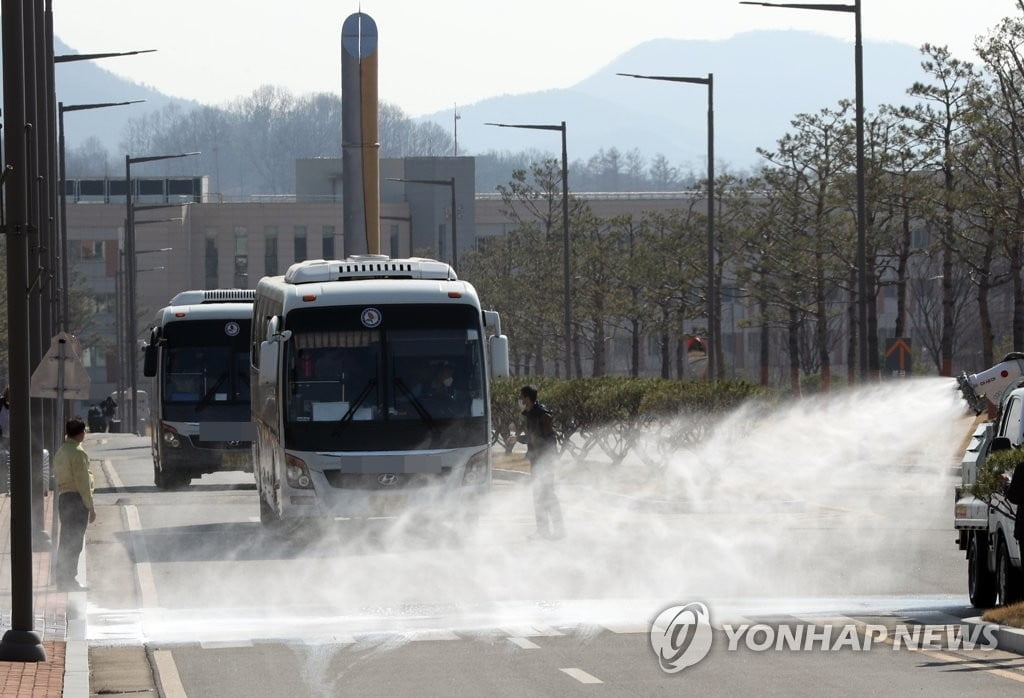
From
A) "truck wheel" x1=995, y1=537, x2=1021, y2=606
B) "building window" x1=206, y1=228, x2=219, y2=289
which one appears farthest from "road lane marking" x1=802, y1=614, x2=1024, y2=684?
"building window" x1=206, y1=228, x2=219, y2=289

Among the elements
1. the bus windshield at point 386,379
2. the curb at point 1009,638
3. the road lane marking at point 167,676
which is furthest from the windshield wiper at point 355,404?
the curb at point 1009,638

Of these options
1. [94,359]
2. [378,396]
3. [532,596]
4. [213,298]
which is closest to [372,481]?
[378,396]

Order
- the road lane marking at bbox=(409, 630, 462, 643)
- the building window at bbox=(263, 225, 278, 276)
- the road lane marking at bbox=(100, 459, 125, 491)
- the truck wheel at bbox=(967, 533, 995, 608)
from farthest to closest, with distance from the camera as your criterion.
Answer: the building window at bbox=(263, 225, 278, 276) < the road lane marking at bbox=(100, 459, 125, 491) < the truck wheel at bbox=(967, 533, 995, 608) < the road lane marking at bbox=(409, 630, 462, 643)

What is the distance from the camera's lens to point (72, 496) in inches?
749

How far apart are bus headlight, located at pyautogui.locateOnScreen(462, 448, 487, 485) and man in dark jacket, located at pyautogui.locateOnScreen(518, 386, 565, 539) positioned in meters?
0.52

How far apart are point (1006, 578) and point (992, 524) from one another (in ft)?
1.95

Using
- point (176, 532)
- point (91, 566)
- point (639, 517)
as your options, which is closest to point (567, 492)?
point (639, 517)

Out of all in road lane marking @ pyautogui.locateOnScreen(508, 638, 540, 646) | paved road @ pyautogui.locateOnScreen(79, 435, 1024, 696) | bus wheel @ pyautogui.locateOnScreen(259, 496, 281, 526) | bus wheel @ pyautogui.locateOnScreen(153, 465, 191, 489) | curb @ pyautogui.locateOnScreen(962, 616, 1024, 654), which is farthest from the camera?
bus wheel @ pyautogui.locateOnScreen(153, 465, 191, 489)

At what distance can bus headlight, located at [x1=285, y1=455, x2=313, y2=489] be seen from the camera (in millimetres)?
22234

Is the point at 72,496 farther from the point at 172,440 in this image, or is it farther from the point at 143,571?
the point at 172,440

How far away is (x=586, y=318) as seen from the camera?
254 ft

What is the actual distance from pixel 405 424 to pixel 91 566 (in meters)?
3.76

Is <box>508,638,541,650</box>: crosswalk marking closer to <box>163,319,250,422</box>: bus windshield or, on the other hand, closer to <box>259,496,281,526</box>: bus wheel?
<box>259,496,281,526</box>: bus wheel

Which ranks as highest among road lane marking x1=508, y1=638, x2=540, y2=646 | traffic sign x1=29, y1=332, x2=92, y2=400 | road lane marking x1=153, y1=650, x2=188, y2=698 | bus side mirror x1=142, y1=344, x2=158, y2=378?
traffic sign x1=29, y1=332, x2=92, y2=400
